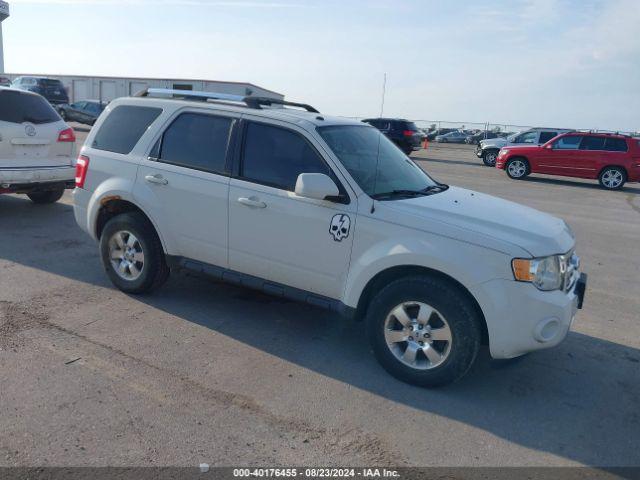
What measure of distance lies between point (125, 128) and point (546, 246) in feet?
12.9

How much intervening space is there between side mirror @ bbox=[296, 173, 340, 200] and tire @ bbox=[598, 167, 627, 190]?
1646cm

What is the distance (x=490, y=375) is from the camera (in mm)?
4184

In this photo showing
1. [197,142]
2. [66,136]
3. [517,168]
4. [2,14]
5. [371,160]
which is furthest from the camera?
[2,14]

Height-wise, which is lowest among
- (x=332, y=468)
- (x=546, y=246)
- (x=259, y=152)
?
(x=332, y=468)

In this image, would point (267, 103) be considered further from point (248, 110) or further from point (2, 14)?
point (2, 14)

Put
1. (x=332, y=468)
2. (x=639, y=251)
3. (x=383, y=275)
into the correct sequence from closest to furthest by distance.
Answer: (x=332, y=468) < (x=383, y=275) < (x=639, y=251)

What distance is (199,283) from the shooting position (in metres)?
5.83

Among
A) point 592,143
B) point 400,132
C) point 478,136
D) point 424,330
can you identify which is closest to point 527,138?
point 592,143

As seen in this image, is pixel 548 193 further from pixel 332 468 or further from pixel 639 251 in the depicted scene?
pixel 332 468

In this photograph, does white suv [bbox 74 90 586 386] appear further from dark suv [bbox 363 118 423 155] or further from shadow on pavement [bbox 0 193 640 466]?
dark suv [bbox 363 118 423 155]

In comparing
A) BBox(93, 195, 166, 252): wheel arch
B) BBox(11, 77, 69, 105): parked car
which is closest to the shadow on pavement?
BBox(93, 195, 166, 252): wheel arch

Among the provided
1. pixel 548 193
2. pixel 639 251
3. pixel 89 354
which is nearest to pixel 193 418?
pixel 89 354

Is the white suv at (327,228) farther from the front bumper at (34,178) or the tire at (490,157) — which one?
the tire at (490,157)

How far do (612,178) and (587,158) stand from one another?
989 mm
